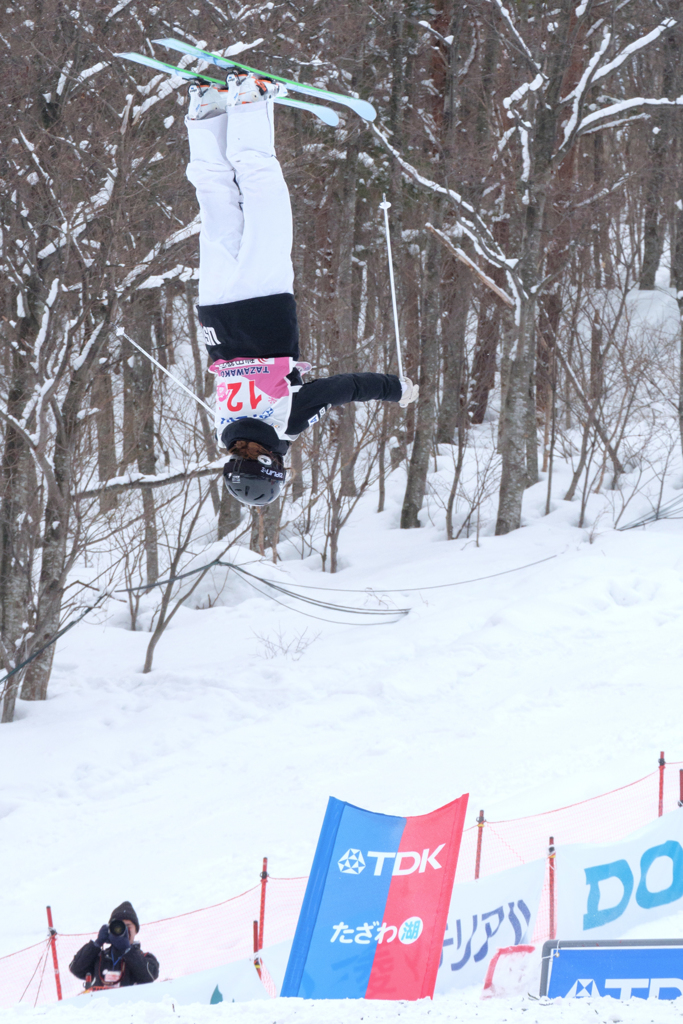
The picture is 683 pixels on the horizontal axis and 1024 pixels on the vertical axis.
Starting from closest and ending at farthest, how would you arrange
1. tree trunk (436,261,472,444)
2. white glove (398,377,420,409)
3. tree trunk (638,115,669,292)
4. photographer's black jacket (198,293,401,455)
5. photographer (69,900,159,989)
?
photographer's black jacket (198,293,401,455), white glove (398,377,420,409), photographer (69,900,159,989), tree trunk (436,261,472,444), tree trunk (638,115,669,292)

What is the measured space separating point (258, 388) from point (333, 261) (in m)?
15.0

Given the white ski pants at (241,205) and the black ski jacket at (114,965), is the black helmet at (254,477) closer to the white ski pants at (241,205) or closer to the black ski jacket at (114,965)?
the white ski pants at (241,205)

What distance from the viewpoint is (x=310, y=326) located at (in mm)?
15992

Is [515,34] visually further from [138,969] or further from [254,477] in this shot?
[138,969]

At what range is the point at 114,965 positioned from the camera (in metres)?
5.58

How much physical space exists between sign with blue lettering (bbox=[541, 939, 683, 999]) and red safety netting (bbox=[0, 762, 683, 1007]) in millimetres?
1829

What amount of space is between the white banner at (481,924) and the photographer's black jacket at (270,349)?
9.70 ft

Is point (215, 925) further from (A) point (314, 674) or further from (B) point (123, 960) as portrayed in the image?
(A) point (314, 674)

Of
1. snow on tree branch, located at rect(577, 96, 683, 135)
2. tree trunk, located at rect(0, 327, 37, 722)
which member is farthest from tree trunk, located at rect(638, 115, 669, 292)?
tree trunk, located at rect(0, 327, 37, 722)

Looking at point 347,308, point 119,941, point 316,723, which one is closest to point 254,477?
point 119,941

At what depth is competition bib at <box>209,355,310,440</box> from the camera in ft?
13.7

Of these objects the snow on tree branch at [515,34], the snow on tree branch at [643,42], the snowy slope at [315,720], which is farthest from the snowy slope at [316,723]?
the snow on tree branch at [515,34]

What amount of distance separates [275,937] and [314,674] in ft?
14.8

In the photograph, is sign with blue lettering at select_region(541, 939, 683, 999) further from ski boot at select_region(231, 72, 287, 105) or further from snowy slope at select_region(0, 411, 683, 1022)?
snowy slope at select_region(0, 411, 683, 1022)
